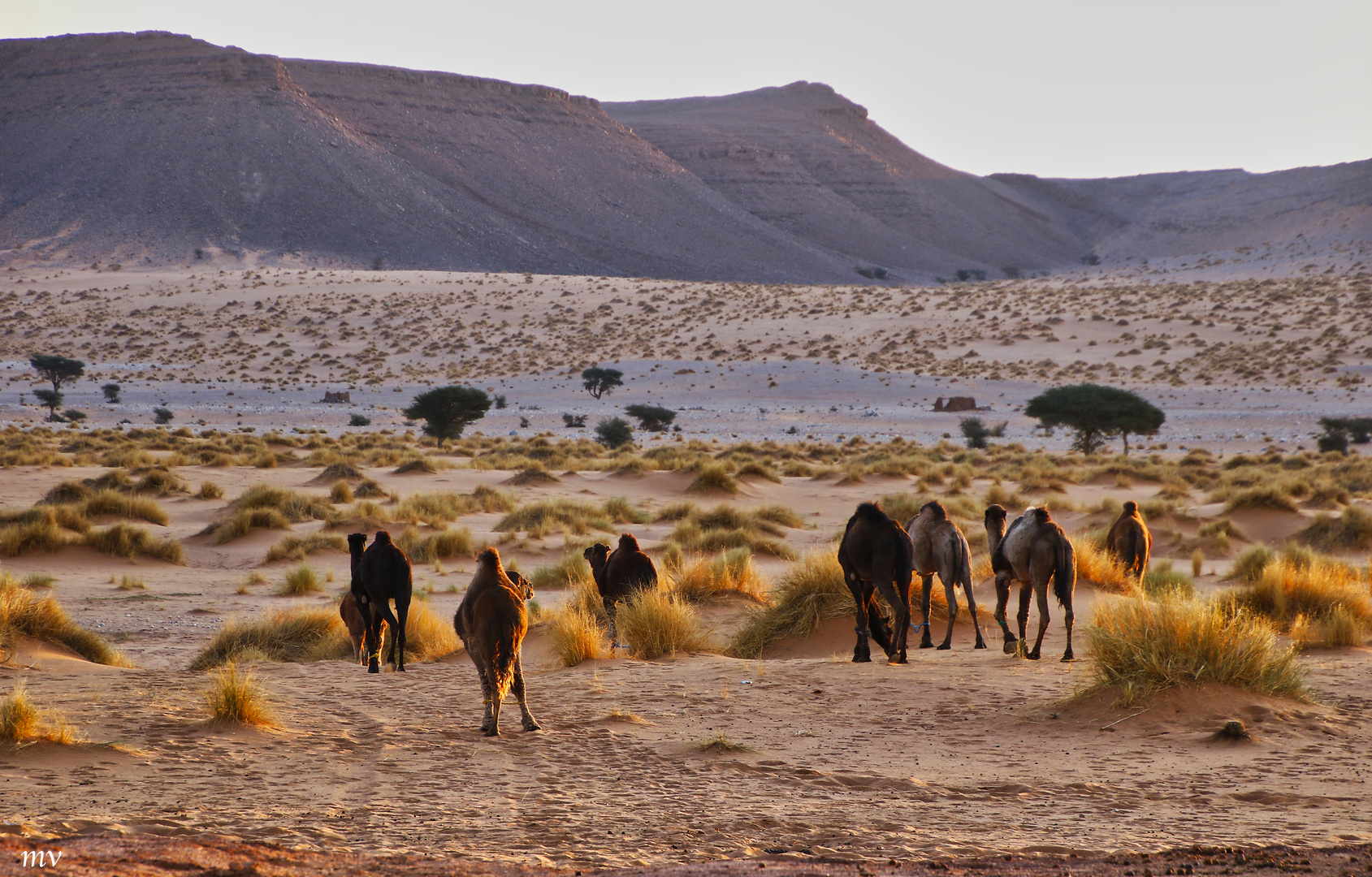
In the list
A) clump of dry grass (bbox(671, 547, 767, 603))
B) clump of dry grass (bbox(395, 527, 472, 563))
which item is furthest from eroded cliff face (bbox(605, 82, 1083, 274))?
clump of dry grass (bbox(671, 547, 767, 603))

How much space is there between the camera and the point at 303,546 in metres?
18.9

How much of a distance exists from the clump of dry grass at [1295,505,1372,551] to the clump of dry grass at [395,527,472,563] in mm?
14527

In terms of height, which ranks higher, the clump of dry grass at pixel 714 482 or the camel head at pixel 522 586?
the camel head at pixel 522 586

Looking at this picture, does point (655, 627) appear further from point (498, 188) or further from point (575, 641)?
point (498, 188)

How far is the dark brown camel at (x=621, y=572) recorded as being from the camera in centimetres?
1132

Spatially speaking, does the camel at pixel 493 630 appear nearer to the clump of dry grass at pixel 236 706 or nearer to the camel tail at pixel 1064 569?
the clump of dry grass at pixel 236 706

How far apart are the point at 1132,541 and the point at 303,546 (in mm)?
12952

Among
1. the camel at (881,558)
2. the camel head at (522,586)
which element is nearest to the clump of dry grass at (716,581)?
the camel at (881,558)

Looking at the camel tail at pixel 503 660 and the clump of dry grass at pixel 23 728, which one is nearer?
the clump of dry grass at pixel 23 728

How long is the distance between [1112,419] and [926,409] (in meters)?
13.9

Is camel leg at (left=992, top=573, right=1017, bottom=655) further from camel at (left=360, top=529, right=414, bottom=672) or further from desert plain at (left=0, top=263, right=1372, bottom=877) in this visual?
camel at (left=360, top=529, right=414, bottom=672)

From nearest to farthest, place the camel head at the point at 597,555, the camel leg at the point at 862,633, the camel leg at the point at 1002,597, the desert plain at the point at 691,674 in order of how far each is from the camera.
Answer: the desert plain at the point at 691,674 < the camel leg at the point at 862,633 < the camel leg at the point at 1002,597 < the camel head at the point at 597,555

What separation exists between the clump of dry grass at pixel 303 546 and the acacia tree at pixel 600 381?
1603 inches

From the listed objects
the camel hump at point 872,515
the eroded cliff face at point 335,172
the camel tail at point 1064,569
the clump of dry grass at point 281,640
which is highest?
the eroded cliff face at point 335,172
